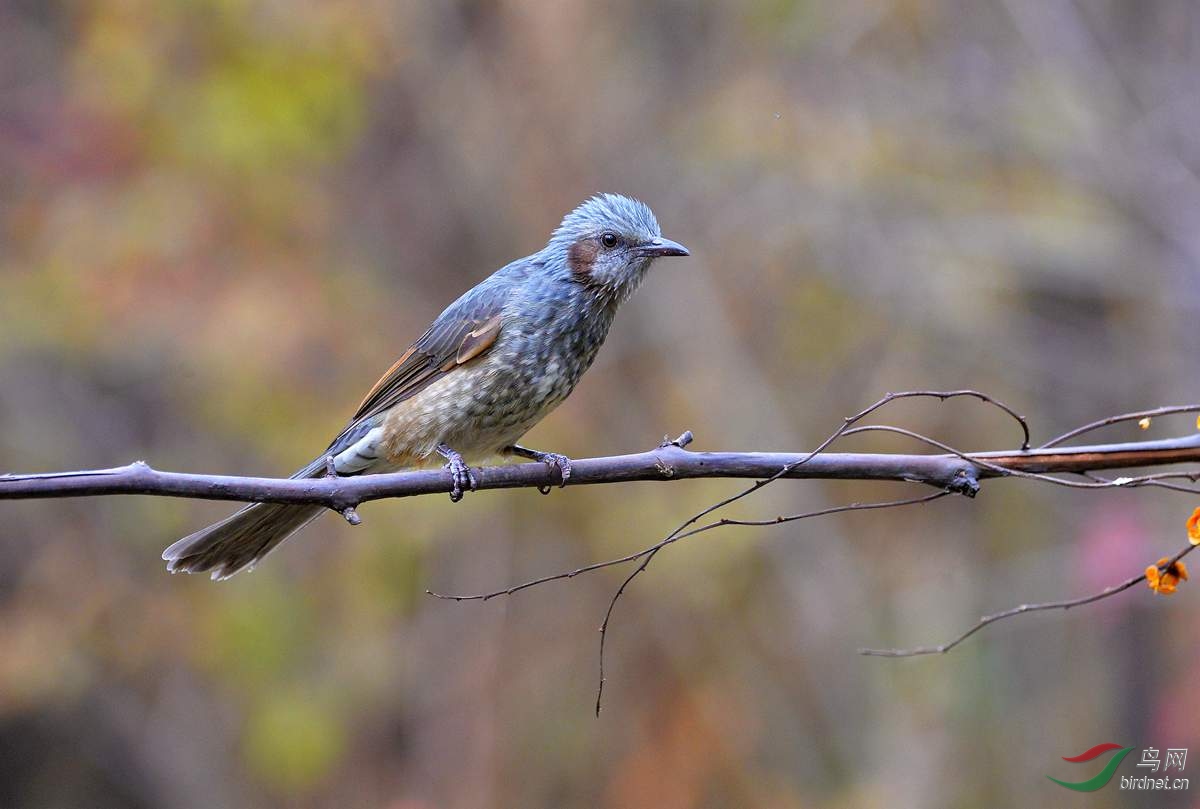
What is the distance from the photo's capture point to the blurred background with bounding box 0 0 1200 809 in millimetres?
7359

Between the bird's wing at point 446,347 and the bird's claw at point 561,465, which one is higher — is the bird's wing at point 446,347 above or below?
above

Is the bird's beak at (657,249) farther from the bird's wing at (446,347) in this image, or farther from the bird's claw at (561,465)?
the bird's claw at (561,465)

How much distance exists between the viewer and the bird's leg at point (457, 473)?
3.24 m

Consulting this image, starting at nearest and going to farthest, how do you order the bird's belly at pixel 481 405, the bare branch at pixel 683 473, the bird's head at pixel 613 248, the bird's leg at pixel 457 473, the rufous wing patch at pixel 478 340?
the bare branch at pixel 683 473
the bird's leg at pixel 457 473
the bird's belly at pixel 481 405
the rufous wing patch at pixel 478 340
the bird's head at pixel 613 248

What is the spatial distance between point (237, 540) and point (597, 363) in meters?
4.60

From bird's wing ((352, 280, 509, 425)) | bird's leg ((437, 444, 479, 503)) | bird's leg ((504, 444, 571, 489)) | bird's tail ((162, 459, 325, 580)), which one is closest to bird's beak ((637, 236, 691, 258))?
bird's wing ((352, 280, 509, 425))

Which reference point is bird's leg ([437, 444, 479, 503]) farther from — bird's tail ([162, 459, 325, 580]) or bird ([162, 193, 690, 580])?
bird's tail ([162, 459, 325, 580])

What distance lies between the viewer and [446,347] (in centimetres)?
453

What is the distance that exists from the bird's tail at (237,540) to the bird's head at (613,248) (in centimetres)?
131

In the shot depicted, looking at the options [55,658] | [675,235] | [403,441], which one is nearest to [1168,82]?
[675,235]

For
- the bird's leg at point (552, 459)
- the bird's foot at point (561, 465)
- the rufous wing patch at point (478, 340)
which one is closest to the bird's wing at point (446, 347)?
the rufous wing patch at point (478, 340)

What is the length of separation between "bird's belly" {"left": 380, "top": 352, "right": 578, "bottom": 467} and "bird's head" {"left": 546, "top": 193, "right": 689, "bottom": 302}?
36cm

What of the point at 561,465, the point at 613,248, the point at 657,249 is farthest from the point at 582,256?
the point at 561,465

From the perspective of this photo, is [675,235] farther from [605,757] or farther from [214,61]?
[605,757]
